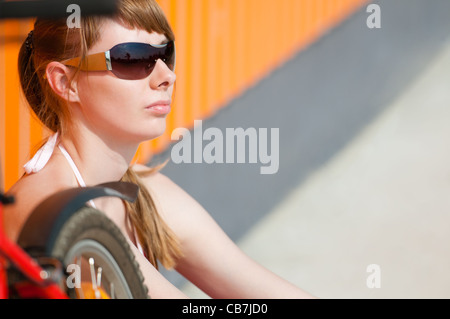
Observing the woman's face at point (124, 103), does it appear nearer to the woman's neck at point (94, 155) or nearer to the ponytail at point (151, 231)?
the woman's neck at point (94, 155)

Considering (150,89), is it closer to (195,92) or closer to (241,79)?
(195,92)

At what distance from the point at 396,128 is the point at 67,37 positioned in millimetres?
4598

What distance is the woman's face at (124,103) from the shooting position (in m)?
2.30

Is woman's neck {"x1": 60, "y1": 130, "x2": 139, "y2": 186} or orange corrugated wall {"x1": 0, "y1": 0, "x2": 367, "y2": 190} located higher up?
orange corrugated wall {"x1": 0, "y1": 0, "x2": 367, "y2": 190}

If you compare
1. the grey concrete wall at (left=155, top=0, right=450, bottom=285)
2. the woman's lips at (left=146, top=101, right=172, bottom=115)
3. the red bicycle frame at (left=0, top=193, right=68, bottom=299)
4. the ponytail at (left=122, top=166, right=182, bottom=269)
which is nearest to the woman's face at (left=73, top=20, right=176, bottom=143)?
the woman's lips at (left=146, top=101, right=172, bottom=115)

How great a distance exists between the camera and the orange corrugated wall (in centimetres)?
315

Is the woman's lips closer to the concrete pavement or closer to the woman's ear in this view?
the woman's ear

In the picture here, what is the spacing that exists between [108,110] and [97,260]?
0.59m

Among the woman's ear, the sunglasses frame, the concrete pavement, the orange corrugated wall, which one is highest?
the orange corrugated wall

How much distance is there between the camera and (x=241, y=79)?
4.97 meters

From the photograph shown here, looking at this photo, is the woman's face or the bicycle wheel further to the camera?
the woman's face

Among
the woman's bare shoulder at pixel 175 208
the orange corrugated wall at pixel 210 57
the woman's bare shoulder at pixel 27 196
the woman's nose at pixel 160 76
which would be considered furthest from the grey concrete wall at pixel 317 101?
the woman's bare shoulder at pixel 27 196

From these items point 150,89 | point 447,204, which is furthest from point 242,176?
point 150,89

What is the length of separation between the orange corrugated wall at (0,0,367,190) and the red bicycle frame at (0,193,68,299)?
153 centimetres
